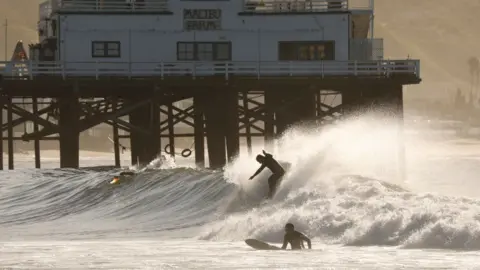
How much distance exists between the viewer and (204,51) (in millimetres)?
54500

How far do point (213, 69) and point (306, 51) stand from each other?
390 centimetres

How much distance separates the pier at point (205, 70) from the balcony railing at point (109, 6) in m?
0.05

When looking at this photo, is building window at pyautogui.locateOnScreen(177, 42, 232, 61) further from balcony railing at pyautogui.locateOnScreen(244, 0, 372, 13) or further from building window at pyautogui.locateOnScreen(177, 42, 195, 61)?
balcony railing at pyautogui.locateOnScreen(244, 0, 372, 13)

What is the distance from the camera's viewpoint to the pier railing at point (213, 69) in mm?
51594

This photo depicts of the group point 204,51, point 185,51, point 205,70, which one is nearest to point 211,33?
point 204,51

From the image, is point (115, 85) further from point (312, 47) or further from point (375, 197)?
point (375, 197)

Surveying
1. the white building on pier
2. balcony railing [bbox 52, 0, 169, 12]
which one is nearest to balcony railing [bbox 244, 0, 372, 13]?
the white building on pier

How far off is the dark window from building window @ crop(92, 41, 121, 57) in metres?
6.34

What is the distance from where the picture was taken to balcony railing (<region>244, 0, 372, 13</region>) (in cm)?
5469

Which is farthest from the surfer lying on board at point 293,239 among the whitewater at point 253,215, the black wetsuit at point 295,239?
the whitewater at point 253,215

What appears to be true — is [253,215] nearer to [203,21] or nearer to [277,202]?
[277,202]

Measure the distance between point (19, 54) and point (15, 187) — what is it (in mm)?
16265

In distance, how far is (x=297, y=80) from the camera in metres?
52.0

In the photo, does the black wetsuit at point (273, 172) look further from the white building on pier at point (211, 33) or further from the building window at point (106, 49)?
the building window at point (106, 49)
